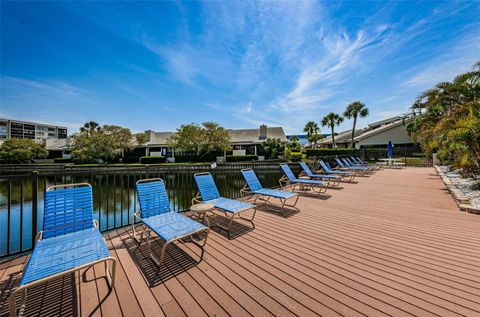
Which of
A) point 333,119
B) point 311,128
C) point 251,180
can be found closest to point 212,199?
point 251,180

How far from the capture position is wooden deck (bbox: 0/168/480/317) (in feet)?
5.96

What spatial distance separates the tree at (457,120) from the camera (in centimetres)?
600

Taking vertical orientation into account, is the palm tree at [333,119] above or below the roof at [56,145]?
above

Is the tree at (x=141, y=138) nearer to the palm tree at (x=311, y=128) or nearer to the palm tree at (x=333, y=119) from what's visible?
the palm tree at (x=311, y=128)

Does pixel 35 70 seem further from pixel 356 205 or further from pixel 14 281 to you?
pixel 356 205

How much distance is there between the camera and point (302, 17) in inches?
278

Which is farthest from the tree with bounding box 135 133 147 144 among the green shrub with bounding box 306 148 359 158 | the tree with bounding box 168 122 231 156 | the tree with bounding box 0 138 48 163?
the green shrub with bounding box 306 148 359 158

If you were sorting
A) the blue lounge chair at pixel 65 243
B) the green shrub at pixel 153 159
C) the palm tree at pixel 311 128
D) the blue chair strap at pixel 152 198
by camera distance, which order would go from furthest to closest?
the palm tree at pixel 311 128, the green shrub at pixel 153 159, the blue chair strap at pixel 152 198, the blue lounge chair at pixel 65 243

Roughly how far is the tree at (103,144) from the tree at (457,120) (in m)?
35.7

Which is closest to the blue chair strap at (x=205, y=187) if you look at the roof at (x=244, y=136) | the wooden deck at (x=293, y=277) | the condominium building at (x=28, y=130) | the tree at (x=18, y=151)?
the wooden deck at (x=293, y=277)

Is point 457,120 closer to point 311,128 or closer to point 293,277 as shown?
point 293,277

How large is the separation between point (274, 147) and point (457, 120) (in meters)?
20.9

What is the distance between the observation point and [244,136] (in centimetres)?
3319

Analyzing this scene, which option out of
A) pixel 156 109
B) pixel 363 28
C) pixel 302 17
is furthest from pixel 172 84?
pixel 363 28
